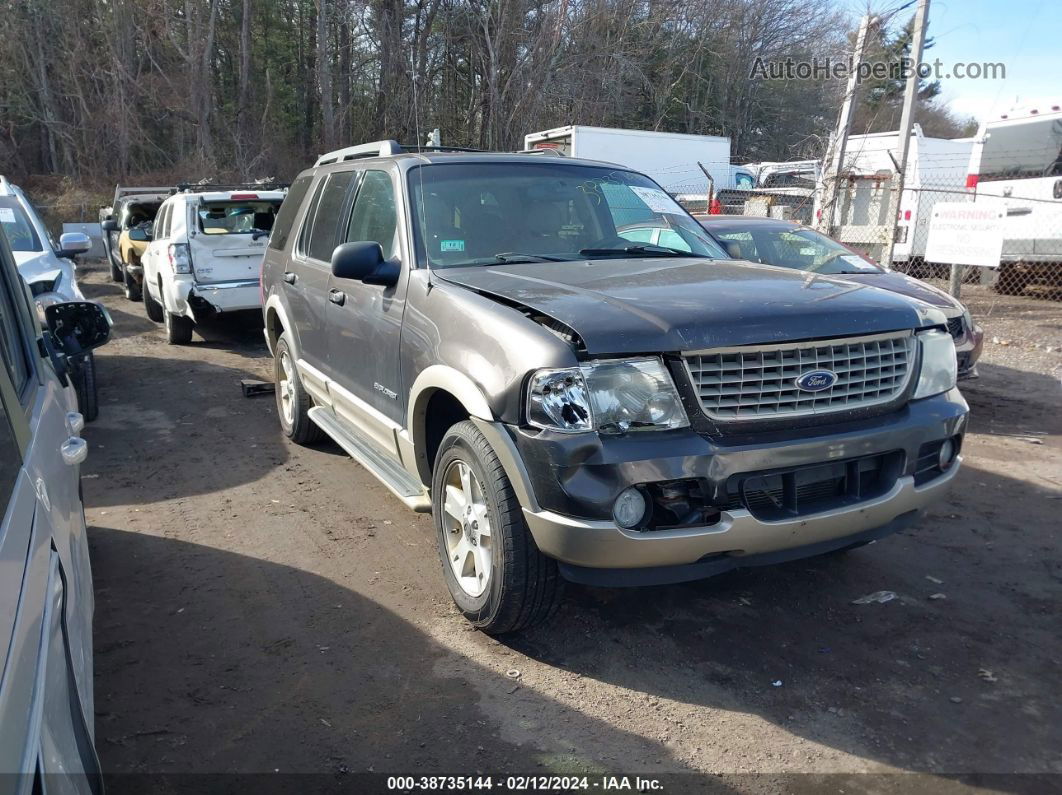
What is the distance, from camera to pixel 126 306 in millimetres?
14555

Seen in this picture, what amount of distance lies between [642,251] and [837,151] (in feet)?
28.2

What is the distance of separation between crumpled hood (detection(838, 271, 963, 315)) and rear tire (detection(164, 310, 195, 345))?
7972 millimetres

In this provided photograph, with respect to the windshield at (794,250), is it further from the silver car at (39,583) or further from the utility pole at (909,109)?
the silver car at (39,583)

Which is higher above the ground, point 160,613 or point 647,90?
point 647,90

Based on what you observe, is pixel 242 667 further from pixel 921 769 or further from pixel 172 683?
pixel 921 769

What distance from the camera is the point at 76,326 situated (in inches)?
132

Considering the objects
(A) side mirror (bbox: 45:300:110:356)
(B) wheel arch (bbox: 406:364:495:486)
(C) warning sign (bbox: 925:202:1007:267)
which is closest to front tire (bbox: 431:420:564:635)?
(B) wheel arch (bbox: 406:364:495:486)

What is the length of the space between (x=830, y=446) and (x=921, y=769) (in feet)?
3.69

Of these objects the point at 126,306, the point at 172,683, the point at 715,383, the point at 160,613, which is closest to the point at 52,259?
the point at 160,613

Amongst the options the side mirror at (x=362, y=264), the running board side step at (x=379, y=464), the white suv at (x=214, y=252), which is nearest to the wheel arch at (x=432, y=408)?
the running board side step at (x=379, y=464)

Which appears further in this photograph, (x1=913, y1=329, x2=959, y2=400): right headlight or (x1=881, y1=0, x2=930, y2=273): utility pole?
(x1=881, y1=0, x2=930, y2=273): utility pole

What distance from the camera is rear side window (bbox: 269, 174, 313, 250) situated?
589 cm

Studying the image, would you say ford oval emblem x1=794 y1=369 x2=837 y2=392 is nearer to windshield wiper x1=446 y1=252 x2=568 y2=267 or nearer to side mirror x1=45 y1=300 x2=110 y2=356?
windshield wiper x1=446 y1=252 x2=568 y2=267

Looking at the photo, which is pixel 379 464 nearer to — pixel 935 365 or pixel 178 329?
pixel 935 365
